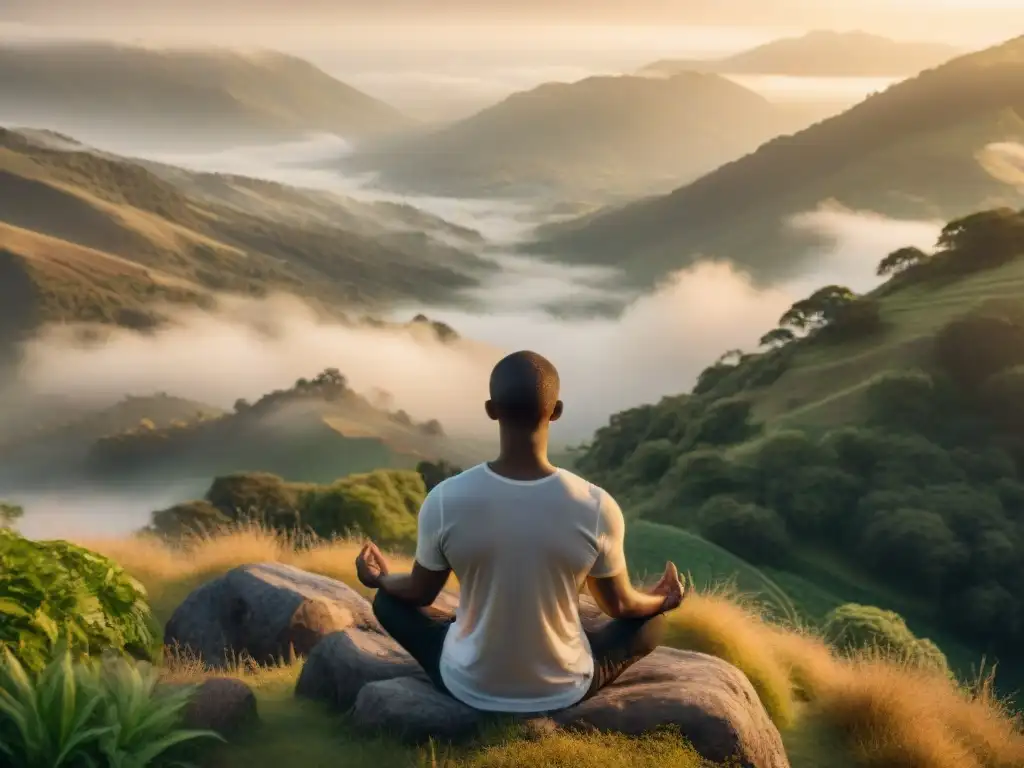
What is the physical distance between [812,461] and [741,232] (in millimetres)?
130536

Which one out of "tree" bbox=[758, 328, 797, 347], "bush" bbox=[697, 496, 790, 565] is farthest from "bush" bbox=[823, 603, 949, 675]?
"tree" bbox=[758, 328, 797, 347]

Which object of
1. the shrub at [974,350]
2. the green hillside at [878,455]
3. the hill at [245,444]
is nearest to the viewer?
the green hillside at [878,455]

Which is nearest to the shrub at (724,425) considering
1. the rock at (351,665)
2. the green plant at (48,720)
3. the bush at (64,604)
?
the rock at (351,665)

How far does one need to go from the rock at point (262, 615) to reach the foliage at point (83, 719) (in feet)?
9.09

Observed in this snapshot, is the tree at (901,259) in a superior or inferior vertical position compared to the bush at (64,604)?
superior

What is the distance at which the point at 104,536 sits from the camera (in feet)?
47.6

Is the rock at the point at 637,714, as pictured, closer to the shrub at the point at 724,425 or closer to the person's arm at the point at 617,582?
the person's arm at the point at 617,582

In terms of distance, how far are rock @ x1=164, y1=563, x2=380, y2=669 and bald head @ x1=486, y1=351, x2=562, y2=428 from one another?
375 cm

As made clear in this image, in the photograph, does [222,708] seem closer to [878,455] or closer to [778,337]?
[878,455]

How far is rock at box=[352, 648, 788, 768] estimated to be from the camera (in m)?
5.05

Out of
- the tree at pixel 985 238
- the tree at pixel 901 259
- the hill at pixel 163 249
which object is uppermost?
the hill at pixel 163 249

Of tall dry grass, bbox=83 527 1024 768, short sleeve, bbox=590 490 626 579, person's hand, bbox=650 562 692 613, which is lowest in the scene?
tall dry grass, bbox=83 527 1024 768

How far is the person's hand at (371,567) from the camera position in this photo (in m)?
5.02

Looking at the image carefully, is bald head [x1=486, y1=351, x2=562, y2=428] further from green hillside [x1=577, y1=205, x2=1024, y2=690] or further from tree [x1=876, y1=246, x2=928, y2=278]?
tree [x1=876, y1=246, x2=928, y2=278]
